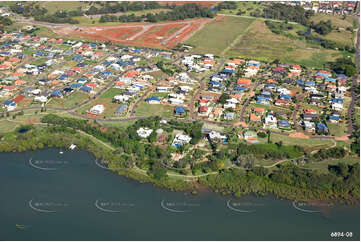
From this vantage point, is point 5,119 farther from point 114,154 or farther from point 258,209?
point 258,209

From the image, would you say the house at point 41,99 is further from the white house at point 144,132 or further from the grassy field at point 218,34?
the grassy field at point 218,34

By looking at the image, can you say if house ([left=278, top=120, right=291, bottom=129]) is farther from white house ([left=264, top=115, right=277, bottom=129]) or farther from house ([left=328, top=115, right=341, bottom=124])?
house ([left=328, top=115, right=341, bottom=124])

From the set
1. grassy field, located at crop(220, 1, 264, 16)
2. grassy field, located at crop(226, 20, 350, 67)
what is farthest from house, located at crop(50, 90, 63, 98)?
grassy field, located at crop(220, 1, 264, 16)

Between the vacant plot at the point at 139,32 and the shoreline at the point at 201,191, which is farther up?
the vacant plot at the point at 139,32

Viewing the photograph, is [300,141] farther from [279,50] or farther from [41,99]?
[41,99]

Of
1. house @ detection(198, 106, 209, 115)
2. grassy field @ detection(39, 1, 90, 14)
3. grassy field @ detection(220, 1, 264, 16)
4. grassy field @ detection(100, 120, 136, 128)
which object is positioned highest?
grassy field @ detection(39, 1, 90, 14)

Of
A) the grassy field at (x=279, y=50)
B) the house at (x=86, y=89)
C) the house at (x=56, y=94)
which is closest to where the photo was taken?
the house at (x=56, y=94)

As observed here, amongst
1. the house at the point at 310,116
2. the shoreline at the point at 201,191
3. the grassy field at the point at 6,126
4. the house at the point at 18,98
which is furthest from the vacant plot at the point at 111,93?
the house at the point at 310,116
